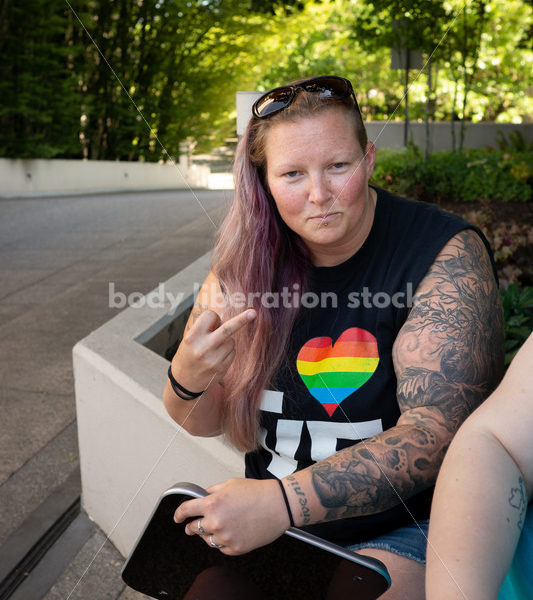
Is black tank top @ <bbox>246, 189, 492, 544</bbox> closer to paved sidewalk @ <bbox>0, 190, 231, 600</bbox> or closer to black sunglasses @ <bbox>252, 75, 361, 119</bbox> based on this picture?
black sunglasses @ <bbox>252, 75, 361, 119</bbox>

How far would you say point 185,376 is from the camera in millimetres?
1665

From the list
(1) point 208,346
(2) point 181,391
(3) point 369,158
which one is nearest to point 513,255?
(3) point 369,158

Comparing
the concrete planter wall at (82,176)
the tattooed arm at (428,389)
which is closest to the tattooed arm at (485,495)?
the tattooed arm at (428,389)

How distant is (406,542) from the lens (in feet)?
4.91

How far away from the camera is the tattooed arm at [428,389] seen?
138cm

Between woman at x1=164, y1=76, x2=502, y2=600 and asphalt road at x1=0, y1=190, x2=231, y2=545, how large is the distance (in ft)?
1.40

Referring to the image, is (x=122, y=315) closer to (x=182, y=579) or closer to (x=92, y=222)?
(x=182, y=579)

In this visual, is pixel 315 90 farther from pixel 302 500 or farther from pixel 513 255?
pixel 513 255

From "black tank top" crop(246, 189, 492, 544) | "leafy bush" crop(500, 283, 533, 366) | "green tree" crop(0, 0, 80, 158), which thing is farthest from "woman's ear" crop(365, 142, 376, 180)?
"green tree" crop(0, 0, 80, 158)

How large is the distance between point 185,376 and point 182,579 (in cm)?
48

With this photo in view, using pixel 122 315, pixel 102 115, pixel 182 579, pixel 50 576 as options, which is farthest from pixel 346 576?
pixel 102 115

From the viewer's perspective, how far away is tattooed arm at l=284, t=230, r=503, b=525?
1.38 meters

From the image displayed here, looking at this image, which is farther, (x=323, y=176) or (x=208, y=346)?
(x=323, y=176)

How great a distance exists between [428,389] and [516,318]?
5.15ft
